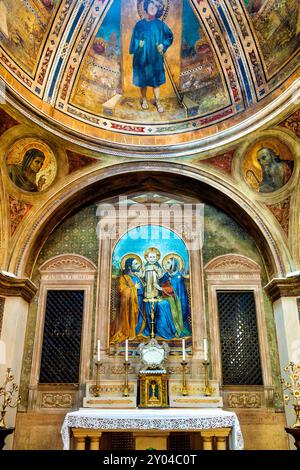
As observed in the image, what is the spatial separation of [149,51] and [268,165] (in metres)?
4.67

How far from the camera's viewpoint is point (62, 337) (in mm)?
11031

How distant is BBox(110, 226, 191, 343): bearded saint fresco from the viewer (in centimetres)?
1100

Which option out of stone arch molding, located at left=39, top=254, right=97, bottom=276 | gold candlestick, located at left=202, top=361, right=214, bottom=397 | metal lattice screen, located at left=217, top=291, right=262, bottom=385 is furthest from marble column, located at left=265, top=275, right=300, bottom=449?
stone arch molding, located at left=39, top=254, right=97, bottom=276

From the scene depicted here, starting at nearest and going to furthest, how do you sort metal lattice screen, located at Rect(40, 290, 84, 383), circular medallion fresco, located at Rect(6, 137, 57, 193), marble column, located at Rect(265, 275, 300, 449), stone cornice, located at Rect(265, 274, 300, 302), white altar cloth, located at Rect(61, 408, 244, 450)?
white altar cloth, located at Rect(61, 408, 244, 450) → marble column, located at Rect(265, 275, 300, 449) → stone cornice, located at Rect(265, 274, 300, 302) → metal lattice screen, located at Rect(40, 290, 84, 383) → circular medallion fresco, located at Rect(6, 137, 57, 193)

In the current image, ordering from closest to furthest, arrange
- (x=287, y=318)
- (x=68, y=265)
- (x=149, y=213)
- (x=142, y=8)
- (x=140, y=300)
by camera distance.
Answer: (x=287, y=318) → (x=140, y=300) → (x=142, y=8) → (x=68, y=265) → (x=149, y=213)

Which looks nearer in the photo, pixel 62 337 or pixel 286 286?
pixel 286 286

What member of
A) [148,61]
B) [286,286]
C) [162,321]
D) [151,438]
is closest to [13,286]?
[162,321]

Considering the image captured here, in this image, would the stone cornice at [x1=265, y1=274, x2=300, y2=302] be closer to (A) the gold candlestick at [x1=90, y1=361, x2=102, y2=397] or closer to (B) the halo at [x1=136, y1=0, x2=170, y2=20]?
(A) the gold candlestick at [x1=90, y1=361, x2=102, y2=397]

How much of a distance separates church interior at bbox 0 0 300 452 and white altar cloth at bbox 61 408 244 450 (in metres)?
1.40

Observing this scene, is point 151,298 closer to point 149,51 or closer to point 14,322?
point 14,322

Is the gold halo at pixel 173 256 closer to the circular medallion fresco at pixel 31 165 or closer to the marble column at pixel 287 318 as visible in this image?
the marble column at pixel 287 318

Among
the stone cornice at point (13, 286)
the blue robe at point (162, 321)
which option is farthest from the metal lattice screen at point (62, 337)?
the blue robe at point (162, 321)

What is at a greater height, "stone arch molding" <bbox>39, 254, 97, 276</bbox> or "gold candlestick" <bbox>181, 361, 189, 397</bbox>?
"stone arch molding" <bbox>39, 254, 97, 276</bbox>
